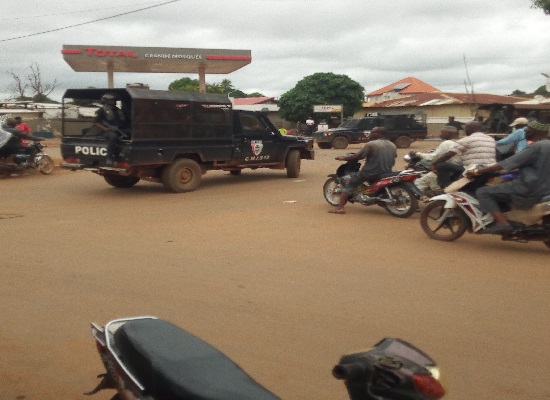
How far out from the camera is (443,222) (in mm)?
7957

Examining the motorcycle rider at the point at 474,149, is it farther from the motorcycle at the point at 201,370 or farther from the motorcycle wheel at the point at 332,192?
the motorcycle at the point at 201,370

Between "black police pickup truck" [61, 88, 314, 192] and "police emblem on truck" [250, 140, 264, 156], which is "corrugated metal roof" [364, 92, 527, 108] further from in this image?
"black police pickup truck" [61, 88, 314, 192]

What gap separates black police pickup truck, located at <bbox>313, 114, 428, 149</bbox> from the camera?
93.0 ft

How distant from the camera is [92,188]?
1384 cm

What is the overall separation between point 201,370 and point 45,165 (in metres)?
15.5

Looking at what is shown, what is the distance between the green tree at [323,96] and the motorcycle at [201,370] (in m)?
44.9

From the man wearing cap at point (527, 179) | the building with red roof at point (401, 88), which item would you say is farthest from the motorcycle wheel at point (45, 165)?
the building with red roof at point (401, 88)

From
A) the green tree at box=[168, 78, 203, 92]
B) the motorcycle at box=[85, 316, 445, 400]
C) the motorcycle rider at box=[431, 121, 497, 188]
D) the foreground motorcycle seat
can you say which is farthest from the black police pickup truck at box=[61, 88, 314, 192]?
the green tree at box=[168, 78, 203, 92]

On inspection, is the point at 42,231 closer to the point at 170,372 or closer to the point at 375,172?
the point at 375,172

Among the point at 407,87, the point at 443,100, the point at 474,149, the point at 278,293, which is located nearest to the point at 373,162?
the point at 474,149

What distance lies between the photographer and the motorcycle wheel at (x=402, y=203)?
9.66 m

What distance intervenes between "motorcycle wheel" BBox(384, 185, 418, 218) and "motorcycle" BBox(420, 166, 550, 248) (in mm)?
1221

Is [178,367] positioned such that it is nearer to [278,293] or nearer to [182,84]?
[278,293]

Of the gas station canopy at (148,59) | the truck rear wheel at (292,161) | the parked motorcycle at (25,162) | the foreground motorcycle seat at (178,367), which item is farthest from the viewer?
the gas station canopy at (148,59)
